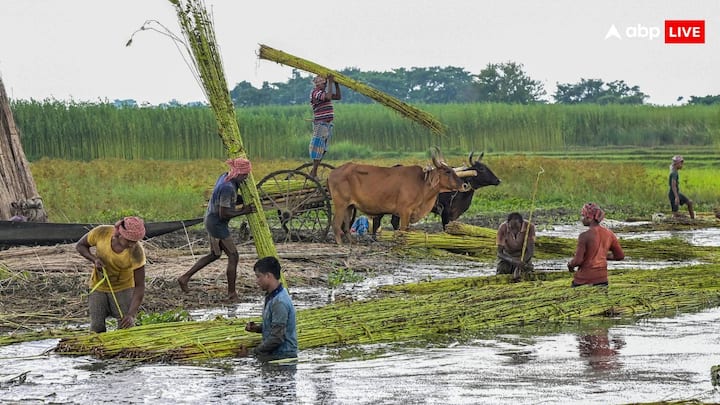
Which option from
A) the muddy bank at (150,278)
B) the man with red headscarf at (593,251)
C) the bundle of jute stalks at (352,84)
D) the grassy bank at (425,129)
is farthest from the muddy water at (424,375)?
the grassy bank at (425,129)

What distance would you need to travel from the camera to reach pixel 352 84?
1498cm

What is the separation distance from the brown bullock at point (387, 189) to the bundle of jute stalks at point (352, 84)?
2.00 metres

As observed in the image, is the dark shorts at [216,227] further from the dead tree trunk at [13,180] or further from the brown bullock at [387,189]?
the dead tree trunk at [13,180]

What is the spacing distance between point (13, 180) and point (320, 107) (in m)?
4.43

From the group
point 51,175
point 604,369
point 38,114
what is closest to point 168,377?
point 604,369

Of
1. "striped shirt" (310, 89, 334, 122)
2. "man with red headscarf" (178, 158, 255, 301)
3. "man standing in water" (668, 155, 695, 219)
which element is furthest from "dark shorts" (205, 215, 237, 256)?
"man standing in water" (668, 155, 695, 219)

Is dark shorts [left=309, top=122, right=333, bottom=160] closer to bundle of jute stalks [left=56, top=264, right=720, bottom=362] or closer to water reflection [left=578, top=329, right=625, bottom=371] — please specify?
bundle of jute stalks [left=56, top=264, right=720, bottom=362]

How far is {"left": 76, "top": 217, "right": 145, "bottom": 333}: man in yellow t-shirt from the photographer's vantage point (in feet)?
32.3

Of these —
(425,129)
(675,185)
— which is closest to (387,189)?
(675,185)

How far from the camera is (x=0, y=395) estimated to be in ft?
27.8

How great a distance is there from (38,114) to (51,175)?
30.9 ft

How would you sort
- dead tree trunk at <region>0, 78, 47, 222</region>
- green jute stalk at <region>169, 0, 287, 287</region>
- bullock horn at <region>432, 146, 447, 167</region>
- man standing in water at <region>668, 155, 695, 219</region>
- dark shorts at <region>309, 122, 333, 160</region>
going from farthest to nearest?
man standing in water at <region>668, 155, 695, 219</region> < dark shorts at <region>309, 122, 333, 160</region> < bullock horn at <region>432, 146, 447, 167</region> < dead tree trunk at <region>0, 78, 47, 222</region> < green jute stalk at <region>169, 0, 287, 287</region>

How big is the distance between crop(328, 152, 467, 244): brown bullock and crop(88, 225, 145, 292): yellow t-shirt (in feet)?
25.0

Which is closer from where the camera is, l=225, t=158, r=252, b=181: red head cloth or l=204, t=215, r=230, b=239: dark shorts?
l=225, t=158, r=252, b=181: red head cloth
